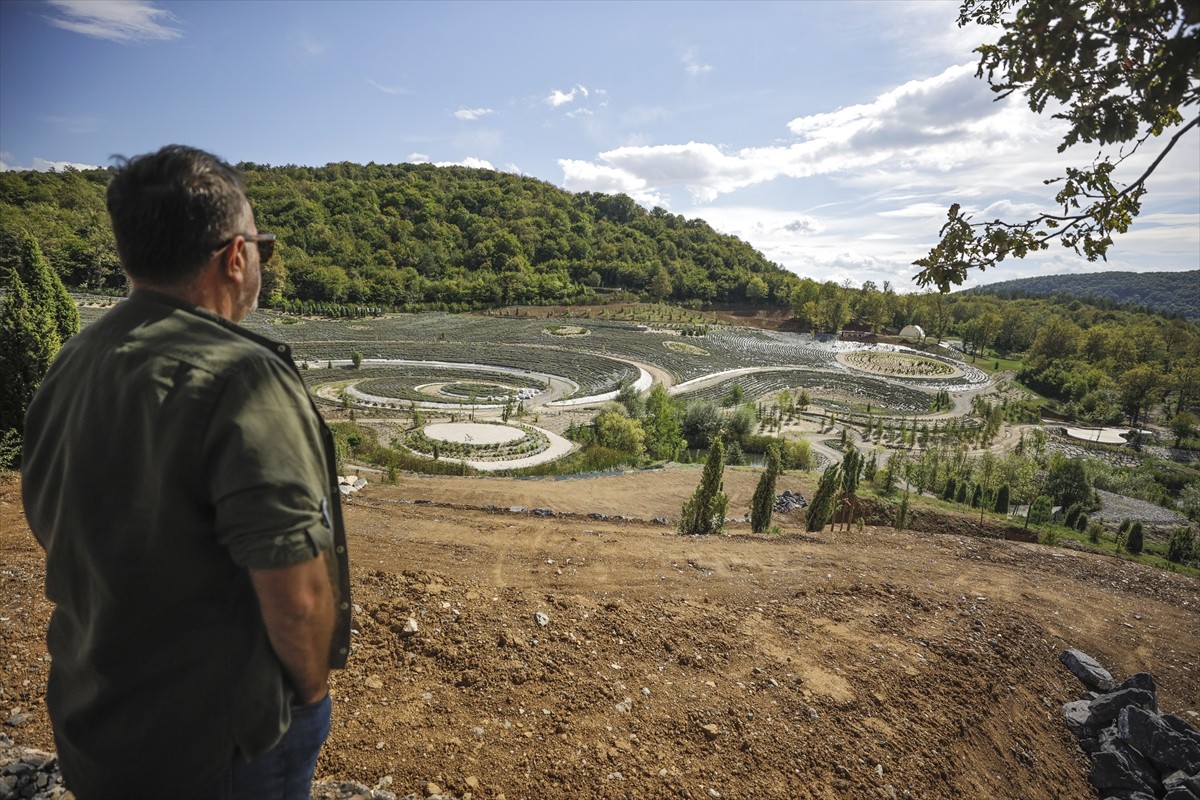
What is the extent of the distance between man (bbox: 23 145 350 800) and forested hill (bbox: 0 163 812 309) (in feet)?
263

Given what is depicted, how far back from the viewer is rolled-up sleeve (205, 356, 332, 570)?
1.31m

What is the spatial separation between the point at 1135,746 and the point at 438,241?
11403 centimetres

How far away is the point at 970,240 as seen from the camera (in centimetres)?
338

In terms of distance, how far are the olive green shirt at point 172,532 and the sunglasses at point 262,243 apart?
27 centimetres

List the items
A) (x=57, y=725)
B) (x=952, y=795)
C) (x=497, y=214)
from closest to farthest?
(x=57, y=725), (x=952, y=795), (x=497, y=214)

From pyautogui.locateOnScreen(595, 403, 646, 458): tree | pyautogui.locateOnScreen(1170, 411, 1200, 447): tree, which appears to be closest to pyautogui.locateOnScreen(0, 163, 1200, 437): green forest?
pyautogui.locateOnScreen(1170, 411, 1200, 447): tree

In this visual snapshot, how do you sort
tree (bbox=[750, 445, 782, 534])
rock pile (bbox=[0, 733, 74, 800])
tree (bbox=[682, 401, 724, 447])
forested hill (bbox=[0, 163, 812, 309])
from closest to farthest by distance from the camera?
rock pile (bbox=[0, 733, 74, 800]) < tree (bbox=[750, 445, 782, 534]) < tree (bbox=[682, 401, 724, 447]) < forested hill (bbox=[0, 163, 812, 309])

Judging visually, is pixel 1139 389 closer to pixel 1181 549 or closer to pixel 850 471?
pixel 1181 549

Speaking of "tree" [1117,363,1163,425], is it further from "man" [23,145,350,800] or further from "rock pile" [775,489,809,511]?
"man" [23,145,350,800]

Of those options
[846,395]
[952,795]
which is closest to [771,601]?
[952,795]

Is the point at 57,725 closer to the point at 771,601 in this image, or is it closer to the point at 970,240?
the point at 970,240

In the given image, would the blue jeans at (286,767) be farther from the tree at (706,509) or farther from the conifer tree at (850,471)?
the conifer tree at (850,471)

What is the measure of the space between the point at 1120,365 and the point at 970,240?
288ft

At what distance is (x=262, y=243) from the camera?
5.84 feet
